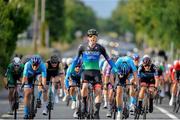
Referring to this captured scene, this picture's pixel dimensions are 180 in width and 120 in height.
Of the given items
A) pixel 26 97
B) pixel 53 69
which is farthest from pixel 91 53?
pixel 53 69

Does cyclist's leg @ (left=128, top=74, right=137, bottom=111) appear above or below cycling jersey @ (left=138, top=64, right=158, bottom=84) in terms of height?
below

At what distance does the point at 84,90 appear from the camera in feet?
59.9

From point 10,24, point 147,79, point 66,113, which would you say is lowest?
point 66,113

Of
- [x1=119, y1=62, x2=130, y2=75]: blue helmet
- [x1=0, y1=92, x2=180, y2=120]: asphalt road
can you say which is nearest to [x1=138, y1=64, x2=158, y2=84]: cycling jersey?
[x1=119, y1=62, x2=130, y2=75]: blue helmet

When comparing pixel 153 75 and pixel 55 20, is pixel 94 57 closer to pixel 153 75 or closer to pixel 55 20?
pixel 153 75

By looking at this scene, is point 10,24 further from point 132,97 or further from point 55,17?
point 55,17

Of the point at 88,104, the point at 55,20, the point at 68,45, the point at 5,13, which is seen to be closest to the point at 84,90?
the point at 88,104

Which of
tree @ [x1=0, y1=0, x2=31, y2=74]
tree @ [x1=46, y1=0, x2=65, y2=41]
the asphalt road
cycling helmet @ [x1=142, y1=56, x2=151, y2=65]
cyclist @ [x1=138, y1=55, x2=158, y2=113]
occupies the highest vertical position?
tree @ [x1=46, y1=0, x2=65, y2=41]

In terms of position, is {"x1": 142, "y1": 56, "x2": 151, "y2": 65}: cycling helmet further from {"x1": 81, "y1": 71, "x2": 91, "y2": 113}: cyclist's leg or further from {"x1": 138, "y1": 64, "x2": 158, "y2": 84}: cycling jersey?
{"x1": 81, "y1": 71, "x2": 91, "y2": 113}: cyclist's leg

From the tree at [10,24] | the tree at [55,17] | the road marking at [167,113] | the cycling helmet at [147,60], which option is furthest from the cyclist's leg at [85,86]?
the tree at [55,17]

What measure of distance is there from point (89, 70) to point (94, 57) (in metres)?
0.31

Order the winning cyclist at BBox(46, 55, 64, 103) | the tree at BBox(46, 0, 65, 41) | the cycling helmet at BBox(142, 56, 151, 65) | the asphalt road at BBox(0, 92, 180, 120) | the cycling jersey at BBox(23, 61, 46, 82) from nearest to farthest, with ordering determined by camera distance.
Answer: the cycling jersey at BBox(23, 61, 46, 82)
the cycling helmet at BBox(142, 56, 151, 65)
the asphalt road at BBox(0, 92, 180, 120)
the winning cyclist at BBox(46, 55, 64, 103)
the tree at BBox(46, 0, 65, 41)

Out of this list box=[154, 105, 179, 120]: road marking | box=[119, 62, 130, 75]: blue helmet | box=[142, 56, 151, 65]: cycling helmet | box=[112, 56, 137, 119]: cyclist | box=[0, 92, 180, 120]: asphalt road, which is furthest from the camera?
box=[154, 105, 179, 120]: road marking

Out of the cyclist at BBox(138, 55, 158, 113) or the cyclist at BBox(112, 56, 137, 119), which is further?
the cyclist at BBox(138, 55, 158, 113)
